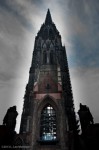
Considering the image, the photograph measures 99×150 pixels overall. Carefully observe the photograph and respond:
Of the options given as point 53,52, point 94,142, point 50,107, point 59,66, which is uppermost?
point 53,52

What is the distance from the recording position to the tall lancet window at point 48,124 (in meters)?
16.9

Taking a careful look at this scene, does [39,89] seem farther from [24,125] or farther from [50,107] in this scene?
[24,125]

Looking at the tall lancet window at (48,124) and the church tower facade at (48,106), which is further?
the tall lancet window at (48,124)

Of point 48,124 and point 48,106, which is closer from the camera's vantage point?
point 48,124

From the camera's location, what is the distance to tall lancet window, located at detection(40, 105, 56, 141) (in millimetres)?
16936

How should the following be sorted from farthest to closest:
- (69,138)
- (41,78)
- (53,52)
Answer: (53,52), (41,78), (69,138)

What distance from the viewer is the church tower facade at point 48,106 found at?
16.4 meters

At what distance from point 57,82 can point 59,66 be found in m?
3.69

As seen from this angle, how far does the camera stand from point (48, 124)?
17.9m

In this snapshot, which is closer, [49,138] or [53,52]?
[49,138]

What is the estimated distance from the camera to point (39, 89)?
824 inches

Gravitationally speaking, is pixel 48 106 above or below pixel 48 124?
above

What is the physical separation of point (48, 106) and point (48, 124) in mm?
2408

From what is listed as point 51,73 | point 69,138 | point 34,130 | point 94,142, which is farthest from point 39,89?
point 94,142
